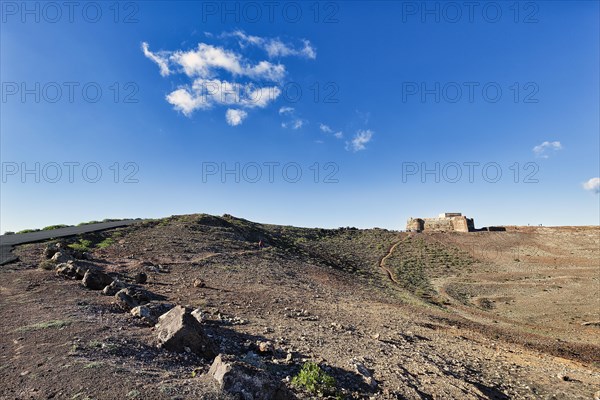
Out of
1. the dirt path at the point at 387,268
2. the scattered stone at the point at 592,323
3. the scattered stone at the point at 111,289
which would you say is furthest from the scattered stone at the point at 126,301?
the scattered stone at the point at 592,323

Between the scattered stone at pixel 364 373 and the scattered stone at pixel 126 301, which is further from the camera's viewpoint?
the scattered stone at pixel 126 301

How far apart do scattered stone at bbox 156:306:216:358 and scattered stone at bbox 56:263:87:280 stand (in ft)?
25.9

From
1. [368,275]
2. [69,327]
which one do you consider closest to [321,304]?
[69,327]

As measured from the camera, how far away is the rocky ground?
20.7 feet

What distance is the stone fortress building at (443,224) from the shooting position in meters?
64.5

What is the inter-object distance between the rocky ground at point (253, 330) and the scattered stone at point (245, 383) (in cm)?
2

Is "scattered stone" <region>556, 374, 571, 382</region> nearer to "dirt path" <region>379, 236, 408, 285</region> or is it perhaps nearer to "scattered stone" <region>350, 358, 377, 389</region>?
"scattered stone" <region>350, 358, 377, 389</region>

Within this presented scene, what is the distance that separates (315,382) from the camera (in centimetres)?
765

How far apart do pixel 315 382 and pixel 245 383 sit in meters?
2.44

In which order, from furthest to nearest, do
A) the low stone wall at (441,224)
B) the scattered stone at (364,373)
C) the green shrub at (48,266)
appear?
the low stone wall at (441,224)
the green shrub at (48,266)
the scattered stone at (364,373)

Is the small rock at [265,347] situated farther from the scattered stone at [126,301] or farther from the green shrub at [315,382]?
the scattered stone at [126,301]

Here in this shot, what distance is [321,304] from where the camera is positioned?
1752cm

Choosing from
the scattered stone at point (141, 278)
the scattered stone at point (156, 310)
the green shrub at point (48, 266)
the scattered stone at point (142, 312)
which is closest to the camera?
the scattered stone at point (142, 312)

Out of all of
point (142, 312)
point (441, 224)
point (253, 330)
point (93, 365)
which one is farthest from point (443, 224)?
point (93, 365)
